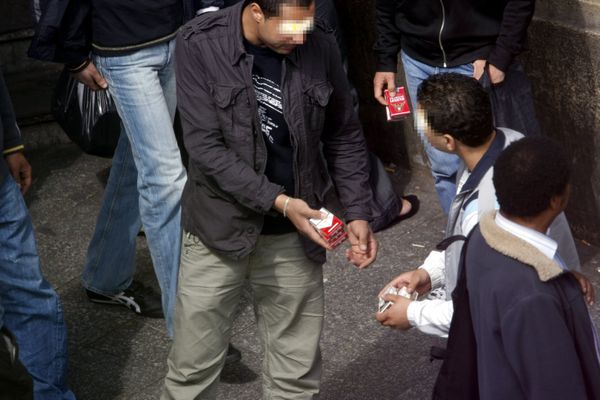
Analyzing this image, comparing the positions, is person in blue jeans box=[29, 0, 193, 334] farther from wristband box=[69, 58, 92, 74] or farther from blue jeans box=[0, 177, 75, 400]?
blue jeans box=[0, 177, 75, 400]

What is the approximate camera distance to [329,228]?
368 cm

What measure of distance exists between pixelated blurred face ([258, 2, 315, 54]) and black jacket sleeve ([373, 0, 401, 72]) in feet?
5.39

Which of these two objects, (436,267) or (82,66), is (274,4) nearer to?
(436,267)

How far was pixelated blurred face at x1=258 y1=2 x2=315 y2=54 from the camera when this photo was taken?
11.9 ft

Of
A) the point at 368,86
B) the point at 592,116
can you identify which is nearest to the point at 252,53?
the point at 592,116

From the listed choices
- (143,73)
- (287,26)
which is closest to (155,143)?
(143,73)

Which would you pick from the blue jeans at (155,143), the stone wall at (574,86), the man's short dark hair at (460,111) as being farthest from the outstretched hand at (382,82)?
the man's short dark hair at (460,111)

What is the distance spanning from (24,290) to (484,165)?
181 centimetres

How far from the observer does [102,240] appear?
17.4ft

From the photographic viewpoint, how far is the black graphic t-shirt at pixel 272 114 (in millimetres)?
3805

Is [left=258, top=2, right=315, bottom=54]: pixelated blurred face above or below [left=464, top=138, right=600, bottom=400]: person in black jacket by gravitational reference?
above

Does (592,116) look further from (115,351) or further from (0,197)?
(0,197)

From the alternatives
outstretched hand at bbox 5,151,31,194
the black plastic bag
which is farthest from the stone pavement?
outstretched hand at bbox 5,151,31,194

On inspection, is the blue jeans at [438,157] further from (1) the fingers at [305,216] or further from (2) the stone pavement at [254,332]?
(1) the fingers at [305,216]
